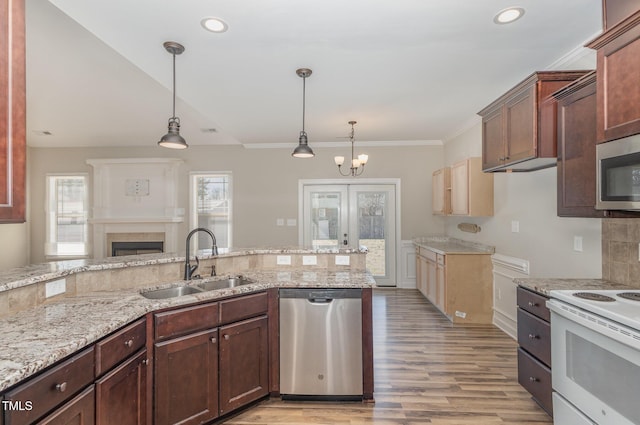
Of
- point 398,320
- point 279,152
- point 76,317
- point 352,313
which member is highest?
point 279,152

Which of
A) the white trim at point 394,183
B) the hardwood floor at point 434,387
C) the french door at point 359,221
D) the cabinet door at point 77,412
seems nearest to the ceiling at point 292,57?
the white trim at point 394,183

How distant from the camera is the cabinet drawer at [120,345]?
1.43 meters

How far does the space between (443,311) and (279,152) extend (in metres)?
3.91

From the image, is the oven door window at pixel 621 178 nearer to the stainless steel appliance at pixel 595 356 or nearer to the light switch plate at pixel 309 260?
the stainless steel appliance at pixel 595 356

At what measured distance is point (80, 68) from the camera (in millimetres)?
2980

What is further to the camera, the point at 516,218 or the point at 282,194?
the point at 282,194

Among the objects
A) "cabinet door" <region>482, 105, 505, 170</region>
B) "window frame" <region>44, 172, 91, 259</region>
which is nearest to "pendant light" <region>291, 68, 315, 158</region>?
"cabinet door" <region>482, 105, 505, 170</region>

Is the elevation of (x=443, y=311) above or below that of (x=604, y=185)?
below

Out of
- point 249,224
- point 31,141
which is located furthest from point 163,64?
point 31,141

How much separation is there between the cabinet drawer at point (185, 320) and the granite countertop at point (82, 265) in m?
0.62

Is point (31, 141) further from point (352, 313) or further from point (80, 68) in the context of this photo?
point (352, 313)

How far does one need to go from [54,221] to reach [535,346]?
7888 millimetres

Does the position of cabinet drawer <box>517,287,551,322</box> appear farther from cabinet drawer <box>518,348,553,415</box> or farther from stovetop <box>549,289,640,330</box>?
cabinet drawer <box>518,348,553,415</box>

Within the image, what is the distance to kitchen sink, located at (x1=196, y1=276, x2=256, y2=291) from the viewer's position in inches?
96.2
